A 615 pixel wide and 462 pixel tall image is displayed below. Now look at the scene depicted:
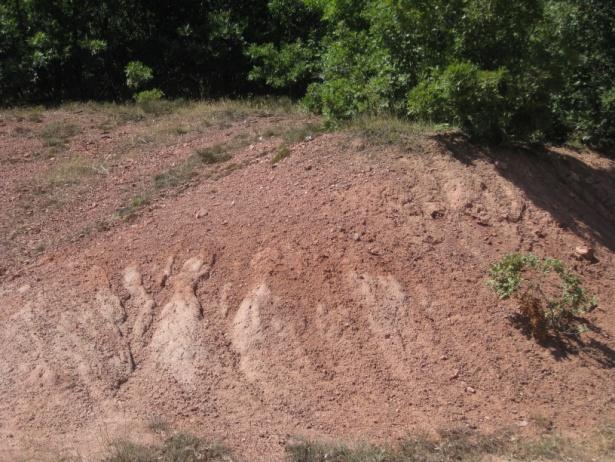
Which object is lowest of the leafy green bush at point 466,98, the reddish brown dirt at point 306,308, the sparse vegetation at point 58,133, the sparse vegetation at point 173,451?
the sparse vegetation at point 173,451

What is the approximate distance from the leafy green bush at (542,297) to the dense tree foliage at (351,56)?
1763mm

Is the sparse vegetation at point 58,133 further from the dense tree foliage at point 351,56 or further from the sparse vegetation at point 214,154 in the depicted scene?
the sparse vegetation at point 214,154

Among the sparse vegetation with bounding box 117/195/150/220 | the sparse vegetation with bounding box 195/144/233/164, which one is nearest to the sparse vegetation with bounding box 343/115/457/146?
the sparse vegetation with bounding box 195/144/233/164

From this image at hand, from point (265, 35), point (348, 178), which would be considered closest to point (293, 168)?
point (348, 178)

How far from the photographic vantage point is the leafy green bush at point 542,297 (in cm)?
665

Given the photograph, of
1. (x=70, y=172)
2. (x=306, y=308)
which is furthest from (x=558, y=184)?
(x=70, y=172)

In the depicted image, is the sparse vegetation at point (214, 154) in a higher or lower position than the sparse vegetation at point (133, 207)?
higher

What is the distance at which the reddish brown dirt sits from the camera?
20.0 feet

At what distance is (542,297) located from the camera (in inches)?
273

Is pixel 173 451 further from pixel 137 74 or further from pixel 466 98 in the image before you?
pixel 137 74

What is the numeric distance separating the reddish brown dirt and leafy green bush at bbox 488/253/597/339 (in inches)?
6.5

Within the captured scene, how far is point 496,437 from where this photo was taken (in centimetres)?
580

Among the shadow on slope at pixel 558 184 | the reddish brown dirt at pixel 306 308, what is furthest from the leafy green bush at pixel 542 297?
the shadow on slope at pixel 558 184

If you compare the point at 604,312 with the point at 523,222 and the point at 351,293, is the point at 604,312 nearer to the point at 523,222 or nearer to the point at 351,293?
the point at 523,222
